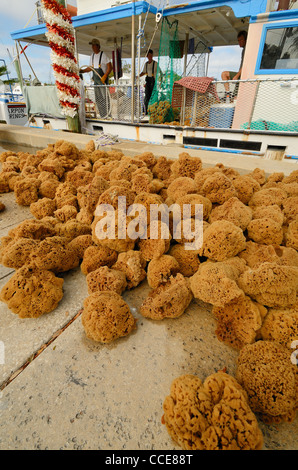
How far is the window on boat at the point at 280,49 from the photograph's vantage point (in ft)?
15.5

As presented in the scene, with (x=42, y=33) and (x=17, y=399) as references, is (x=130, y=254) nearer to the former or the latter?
(x=17, y=399)

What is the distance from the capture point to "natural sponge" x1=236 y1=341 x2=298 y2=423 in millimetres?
993

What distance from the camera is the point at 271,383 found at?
1.02 meters

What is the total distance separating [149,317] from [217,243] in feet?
2.05

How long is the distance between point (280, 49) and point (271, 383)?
614 centimetres

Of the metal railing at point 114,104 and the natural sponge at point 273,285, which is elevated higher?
the metal railing at point 114,104

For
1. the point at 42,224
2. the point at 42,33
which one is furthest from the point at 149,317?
the point at 42,33

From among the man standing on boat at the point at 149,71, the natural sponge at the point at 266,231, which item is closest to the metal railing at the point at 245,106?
the man standing on boat at the point at 149,71

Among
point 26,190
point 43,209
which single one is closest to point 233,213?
point 43,209

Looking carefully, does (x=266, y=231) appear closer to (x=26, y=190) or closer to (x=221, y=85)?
(x=26, y=190)

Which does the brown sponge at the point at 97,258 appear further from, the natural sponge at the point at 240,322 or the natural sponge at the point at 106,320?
the natural sponge at the point at 240,322

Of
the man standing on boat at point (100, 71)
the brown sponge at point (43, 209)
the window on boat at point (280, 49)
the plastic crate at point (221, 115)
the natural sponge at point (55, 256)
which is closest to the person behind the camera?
the natural sponge at point (55, 256)

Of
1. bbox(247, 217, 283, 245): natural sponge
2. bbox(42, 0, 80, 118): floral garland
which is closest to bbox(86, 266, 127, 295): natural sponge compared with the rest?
bbox(247, 217, 283, 245): natural sponge

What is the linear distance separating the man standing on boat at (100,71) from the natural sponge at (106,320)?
687 cm
